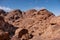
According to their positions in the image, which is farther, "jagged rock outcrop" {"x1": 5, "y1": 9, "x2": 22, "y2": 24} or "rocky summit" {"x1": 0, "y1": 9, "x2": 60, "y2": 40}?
"jagged rock outcrop" {"x1": 5, "y1": 9, "x2": 22, "y2": 24}

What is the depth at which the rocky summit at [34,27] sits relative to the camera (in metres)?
33.0

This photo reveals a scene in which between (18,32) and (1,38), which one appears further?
(18,32)

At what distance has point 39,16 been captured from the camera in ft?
204

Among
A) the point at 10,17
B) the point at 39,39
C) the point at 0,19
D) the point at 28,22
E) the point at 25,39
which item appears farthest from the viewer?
the point at 10,17

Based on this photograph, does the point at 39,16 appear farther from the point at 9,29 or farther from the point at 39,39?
the point at 39,39

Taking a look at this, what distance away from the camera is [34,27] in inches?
2137

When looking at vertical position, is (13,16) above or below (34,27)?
above

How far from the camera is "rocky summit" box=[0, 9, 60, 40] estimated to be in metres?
33.0

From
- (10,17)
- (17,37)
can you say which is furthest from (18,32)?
(10,17)

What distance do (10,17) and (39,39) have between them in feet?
219

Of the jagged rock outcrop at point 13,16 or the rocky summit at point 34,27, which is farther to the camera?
the jagged rock outcrop at point 13,16

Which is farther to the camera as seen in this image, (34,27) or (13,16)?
(13,16)

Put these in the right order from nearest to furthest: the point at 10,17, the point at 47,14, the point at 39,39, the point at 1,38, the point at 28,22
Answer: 1. the point at 39,39
2. the point at 1,38
3. the point at 47,14
4. the point at 28,22
5. the point at 10,17

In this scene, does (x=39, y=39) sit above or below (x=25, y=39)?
above
